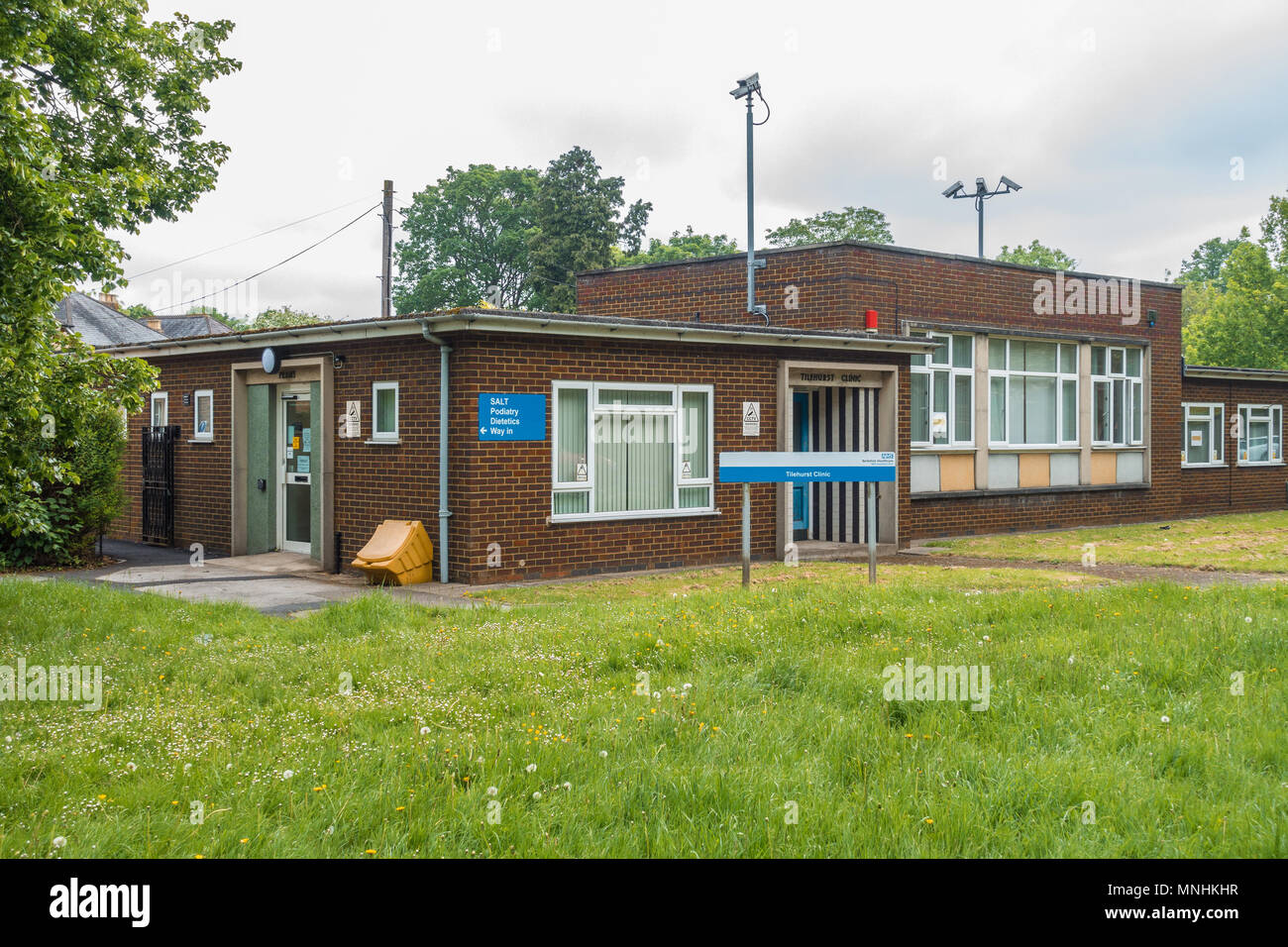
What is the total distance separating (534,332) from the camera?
14.0m

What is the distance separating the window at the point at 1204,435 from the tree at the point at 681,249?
3165cm

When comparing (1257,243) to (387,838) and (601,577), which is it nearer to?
(601,577)

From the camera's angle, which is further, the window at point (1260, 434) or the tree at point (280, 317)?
the tree at point (280, 317)

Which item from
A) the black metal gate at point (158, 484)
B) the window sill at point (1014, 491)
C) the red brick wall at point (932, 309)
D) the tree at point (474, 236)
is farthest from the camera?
the tree at point (474, 236)

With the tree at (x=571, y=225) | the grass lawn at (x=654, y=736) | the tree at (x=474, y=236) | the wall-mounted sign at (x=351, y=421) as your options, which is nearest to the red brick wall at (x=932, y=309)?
the wall-mounted sign at (x=351, y=421)

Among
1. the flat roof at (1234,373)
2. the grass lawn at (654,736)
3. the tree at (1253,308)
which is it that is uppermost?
the tree at (1253,308)

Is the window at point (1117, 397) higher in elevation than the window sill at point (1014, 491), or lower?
higher

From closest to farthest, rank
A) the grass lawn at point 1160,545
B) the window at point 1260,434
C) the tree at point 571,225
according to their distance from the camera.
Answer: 1. the grass lawn at point 1160,545
2. the window at point 1260,434
3. the tree at point 571,225

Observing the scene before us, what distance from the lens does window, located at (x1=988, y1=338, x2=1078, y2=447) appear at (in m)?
22.5

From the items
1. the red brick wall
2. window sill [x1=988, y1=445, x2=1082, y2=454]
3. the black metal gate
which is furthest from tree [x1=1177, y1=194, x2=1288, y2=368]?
the black metal gate

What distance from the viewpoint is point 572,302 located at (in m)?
50.8

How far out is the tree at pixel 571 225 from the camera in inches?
2111

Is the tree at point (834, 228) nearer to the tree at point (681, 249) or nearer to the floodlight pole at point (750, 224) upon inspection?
the tree at point (681, 249)

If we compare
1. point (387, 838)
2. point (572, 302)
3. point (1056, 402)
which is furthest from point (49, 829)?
point (572, 302)
